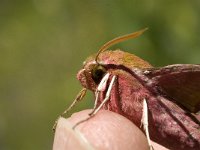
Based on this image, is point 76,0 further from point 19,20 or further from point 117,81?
point 117,81

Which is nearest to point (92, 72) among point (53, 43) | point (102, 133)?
point (102, 133)

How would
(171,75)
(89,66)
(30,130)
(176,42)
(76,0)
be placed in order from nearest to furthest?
(171,75) < (89,66) < (176,42) < (30,130) < (76,0)

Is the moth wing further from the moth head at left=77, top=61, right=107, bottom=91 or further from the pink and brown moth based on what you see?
the moth head at left=77, top=61, right=107, bottom=91

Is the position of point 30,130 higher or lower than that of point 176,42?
lower

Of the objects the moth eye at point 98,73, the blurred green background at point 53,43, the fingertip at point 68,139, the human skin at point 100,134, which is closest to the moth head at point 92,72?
the moth eye at point 98,73

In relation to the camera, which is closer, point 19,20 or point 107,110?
point 107,110

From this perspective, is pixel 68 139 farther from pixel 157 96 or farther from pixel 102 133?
pixel 157 96

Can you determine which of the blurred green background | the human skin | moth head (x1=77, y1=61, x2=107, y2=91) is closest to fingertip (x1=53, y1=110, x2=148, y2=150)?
the human skin

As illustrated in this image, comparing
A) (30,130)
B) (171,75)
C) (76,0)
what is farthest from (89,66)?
(76,0)
